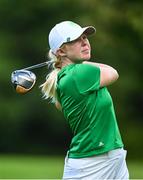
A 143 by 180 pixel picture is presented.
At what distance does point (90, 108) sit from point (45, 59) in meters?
18.4

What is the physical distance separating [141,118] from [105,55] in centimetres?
283

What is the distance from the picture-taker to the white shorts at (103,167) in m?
6.43

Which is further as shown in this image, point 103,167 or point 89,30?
point 89,30

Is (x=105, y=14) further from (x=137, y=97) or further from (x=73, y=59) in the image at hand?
(x=73, y=59)

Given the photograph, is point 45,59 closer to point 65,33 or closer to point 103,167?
point 65,33

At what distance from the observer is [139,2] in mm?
23281

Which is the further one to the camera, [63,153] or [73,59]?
[63,153]

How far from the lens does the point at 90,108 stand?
6.38 m

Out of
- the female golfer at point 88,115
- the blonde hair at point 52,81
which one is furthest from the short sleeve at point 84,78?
the blonde hair at point 52,81

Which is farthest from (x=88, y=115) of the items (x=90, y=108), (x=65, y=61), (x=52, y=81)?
(x=65, y=61)

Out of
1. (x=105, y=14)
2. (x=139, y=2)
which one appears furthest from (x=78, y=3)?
(x=139, y=2)

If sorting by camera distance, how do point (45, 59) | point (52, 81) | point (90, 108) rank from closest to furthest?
1. point (90, 108)
2. point (52, 81)
3. point (45, 59)

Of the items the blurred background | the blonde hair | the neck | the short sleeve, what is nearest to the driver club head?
the blonde hair

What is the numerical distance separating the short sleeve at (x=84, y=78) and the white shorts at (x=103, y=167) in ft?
1.55
